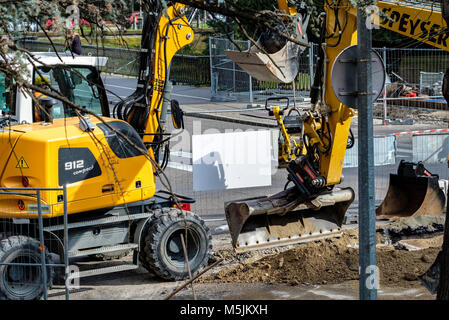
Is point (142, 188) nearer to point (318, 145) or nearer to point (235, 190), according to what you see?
point (318, 145)

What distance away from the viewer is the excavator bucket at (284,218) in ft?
33.3

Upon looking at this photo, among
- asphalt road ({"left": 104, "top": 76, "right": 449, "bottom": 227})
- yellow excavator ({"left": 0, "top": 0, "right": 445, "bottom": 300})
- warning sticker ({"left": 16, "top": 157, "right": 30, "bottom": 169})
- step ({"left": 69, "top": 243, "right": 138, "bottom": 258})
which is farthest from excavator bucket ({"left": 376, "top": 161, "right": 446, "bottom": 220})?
warning sticker ({"left": 16, "top": 157, "right": 30, "bottom": 169})

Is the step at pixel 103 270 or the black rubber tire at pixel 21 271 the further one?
the step at pixel 103 270

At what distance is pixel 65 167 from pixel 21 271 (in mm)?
1381

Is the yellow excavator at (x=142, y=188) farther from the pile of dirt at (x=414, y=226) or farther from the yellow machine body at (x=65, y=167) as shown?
the pile of dirt at (x=414, y=226)

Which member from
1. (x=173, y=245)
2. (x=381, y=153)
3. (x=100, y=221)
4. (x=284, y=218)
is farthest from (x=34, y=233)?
(x=381, y=153)

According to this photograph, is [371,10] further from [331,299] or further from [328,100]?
[328,100]

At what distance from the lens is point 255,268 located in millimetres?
9820

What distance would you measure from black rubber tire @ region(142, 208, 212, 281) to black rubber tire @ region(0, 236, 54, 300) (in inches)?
53.3

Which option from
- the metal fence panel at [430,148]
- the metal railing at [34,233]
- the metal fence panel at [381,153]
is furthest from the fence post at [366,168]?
the metal fence panel at [430,148]

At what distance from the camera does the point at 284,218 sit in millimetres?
10602

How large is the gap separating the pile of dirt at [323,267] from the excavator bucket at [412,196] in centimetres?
233

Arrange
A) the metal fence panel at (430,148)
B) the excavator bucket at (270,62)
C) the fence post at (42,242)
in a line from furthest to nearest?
the metal fence panel at (430,148), the excavator bucket at (270,62), the fence post at (42,242)

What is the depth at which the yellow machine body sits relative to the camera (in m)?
8.91
